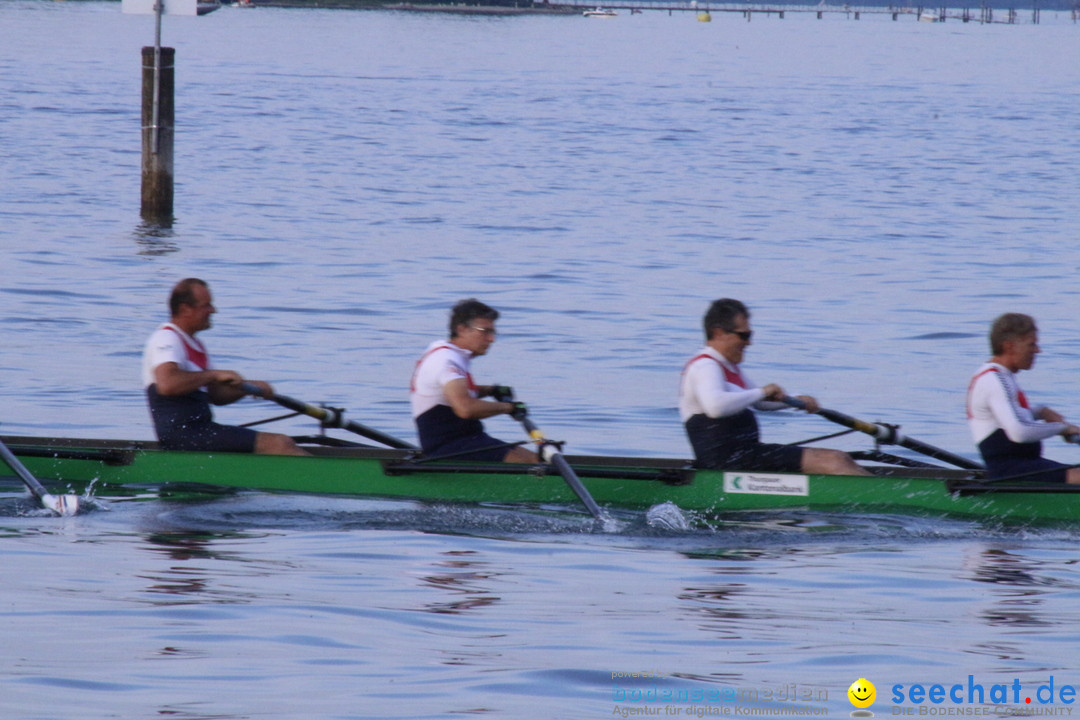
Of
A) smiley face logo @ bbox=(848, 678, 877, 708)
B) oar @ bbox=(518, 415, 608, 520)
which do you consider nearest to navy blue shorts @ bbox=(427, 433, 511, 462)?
oar @ bbox=(518, 415, 608, 520)

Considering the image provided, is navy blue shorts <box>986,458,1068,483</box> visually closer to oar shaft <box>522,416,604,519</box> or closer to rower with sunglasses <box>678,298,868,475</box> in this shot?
rower with sunglasses <box>678,298,868,475</box>

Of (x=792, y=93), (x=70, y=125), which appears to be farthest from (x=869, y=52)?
(x=70, y=125)

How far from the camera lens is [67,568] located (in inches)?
303

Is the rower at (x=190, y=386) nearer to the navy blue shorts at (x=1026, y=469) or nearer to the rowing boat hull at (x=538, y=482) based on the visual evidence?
the rowing boat hull at (x=538, y=482)

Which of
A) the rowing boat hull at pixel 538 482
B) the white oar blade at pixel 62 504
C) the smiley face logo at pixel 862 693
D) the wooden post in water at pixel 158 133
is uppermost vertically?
the wooden post in water at pixel 158 133

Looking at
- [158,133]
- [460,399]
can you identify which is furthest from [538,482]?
[158,133]

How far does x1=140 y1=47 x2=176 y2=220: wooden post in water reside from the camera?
65.2 ft

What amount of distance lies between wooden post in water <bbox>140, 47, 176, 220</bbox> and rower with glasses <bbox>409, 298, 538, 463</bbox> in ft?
38.5

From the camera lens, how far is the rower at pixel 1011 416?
8.61 m

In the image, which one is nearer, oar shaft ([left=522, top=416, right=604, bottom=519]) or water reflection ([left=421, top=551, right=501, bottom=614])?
water reflection ([left=421, top=551, right=501, bottom=614])

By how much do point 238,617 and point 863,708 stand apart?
107 inches

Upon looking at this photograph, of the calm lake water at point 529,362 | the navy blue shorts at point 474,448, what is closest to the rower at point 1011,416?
the calm lake water at point 529,362

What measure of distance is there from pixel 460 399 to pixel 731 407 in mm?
1565

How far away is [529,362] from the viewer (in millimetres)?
15375
